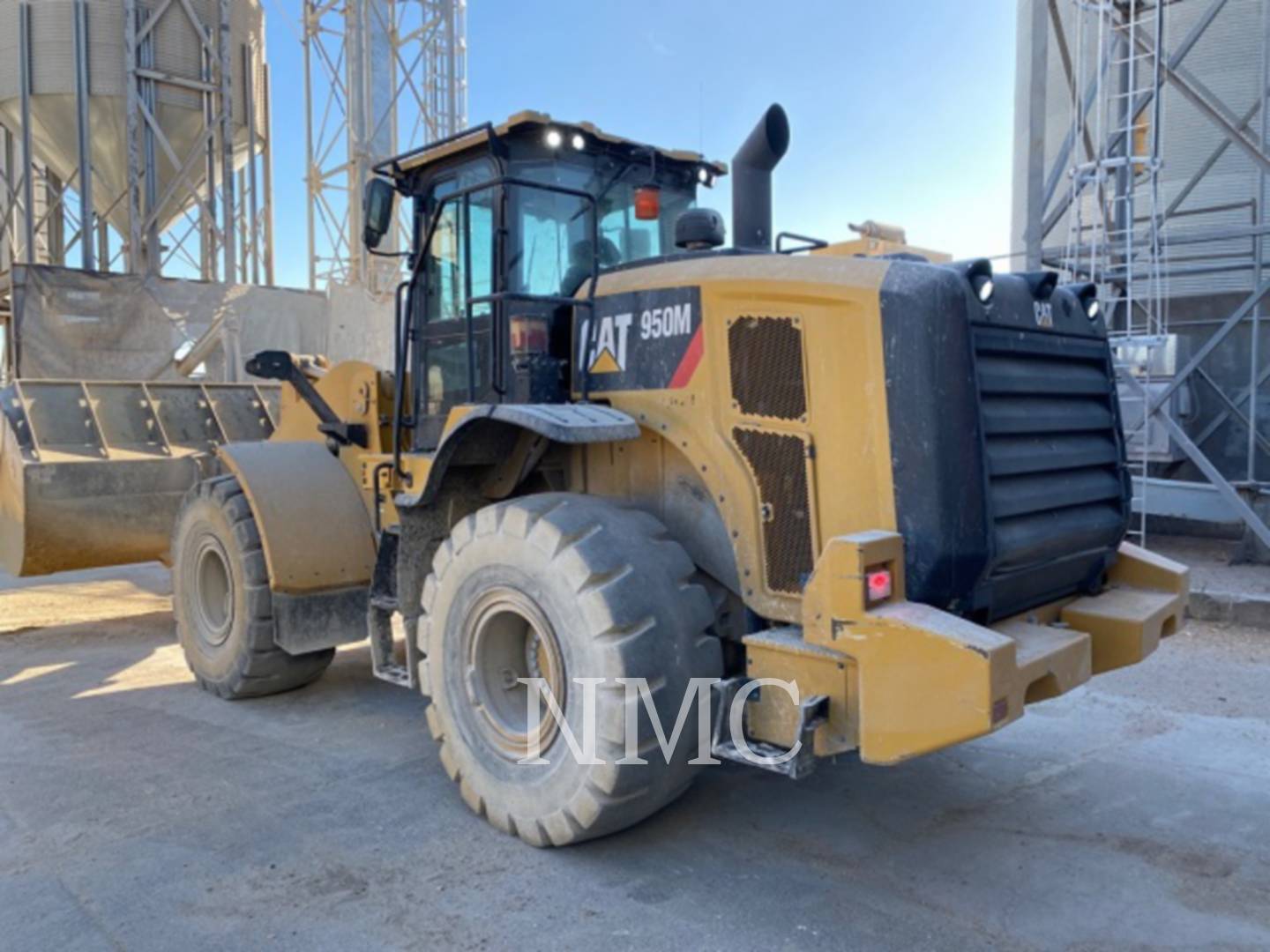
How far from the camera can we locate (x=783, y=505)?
381 centimetres

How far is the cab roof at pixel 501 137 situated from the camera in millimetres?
4762

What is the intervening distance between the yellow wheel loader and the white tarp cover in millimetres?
9783

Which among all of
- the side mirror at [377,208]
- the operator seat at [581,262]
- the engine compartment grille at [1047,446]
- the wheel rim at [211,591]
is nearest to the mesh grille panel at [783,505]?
the engine compartment grille at [1047,446]

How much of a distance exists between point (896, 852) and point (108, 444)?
6.56 metres

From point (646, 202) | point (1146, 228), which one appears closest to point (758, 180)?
point (646, 202)

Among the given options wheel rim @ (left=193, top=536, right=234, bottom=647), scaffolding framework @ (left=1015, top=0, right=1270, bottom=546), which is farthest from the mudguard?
scaffolding framework @ (left=1015, top=0, right=1270, bottom=546)

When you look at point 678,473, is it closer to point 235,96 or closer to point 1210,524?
point 1210,524

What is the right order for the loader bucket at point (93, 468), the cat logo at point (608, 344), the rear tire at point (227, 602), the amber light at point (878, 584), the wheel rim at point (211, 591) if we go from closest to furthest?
the amber light at point (878, 584), the cat logo at point (608, 344), the rear tire at point (227, 602), the wheel rim at point (211, 591), the loader bucket at point (93, 468)

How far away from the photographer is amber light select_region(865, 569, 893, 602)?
337cm

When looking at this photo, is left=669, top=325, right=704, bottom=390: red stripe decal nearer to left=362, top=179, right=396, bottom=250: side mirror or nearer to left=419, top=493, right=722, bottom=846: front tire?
left=419, top=493, right=722, bottom=846: front tire

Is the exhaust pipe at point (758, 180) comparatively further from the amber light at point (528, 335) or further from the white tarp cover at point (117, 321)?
the white tarp cover at point (117, 321)

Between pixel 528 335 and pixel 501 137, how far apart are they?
3.19ft

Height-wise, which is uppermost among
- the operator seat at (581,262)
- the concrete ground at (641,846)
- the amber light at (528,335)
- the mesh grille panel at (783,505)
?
the operator seat at (581,262)

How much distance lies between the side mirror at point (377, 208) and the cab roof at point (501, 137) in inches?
8.0
